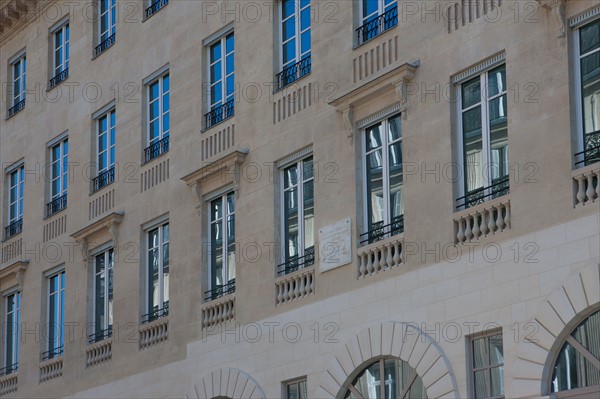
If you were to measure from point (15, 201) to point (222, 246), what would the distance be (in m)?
10.8

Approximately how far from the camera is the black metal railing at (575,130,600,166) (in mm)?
19812

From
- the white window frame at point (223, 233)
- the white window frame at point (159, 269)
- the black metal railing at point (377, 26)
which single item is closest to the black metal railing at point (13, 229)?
the white window frame at point (159, 269)

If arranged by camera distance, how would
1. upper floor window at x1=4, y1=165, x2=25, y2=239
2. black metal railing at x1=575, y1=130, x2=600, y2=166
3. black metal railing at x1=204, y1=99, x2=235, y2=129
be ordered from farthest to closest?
upper floor window at x1=4, y1=165, x2=25, y2=239
black metal railing at x1=204, y1=99, x2=235, y2=129
black metal railing at x1=575, y1=130, x2=600, y2=166

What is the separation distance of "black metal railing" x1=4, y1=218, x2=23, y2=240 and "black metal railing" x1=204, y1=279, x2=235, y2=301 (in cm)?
956

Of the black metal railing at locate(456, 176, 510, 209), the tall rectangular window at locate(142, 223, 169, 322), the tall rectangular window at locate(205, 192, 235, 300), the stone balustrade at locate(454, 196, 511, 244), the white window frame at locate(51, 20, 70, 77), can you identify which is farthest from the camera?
the white window frame at locate(51, 20, 70, 77)

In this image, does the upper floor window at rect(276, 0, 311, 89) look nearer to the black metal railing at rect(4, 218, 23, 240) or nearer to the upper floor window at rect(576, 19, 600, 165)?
the upper floor window at rect(576, 19, 600, 165)

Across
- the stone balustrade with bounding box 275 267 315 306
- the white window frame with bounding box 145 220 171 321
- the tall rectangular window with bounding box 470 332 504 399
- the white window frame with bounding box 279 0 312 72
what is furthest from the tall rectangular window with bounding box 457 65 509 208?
the white window frame with bounding box 145 220 171 321

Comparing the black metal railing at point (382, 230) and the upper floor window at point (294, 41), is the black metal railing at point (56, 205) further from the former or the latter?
the black metal railing at point (382, 230)

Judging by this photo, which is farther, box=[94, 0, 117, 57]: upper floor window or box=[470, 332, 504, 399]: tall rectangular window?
box=[94, 0, 117, 57]: upper floor window

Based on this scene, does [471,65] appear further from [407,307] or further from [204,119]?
[204,119]

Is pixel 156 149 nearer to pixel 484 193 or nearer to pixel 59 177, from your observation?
pixel 59 177

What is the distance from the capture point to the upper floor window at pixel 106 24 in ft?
108

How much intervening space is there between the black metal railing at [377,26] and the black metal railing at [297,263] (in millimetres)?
3829

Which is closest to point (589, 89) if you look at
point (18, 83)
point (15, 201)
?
point (15, 201)
